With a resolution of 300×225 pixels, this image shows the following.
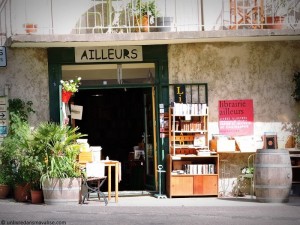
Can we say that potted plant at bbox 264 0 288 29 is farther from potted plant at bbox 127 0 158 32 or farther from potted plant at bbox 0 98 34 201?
potted plant at bbox 0 98 34 201

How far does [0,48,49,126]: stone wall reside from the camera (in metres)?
13.2

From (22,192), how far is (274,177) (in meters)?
4.86

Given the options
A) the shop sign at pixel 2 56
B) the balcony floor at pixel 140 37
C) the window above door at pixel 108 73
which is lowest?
the window above door at pixel 108 73

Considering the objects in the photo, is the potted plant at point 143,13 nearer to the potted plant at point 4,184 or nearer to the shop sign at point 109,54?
the shop sign at point 109,54

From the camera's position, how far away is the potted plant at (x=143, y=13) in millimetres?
13055

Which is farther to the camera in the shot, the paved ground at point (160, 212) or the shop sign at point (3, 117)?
the shop sign at point (3, 117)

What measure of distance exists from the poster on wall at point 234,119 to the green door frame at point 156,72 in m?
1.21

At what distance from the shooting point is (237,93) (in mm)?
13391

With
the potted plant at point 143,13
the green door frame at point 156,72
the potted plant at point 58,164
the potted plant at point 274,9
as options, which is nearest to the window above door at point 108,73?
the green door frame at point 156,72

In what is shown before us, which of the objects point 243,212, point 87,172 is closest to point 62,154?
point 87,172

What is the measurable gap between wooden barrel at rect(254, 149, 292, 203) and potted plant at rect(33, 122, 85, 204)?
3.43m

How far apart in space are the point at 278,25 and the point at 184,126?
2840 millimetres

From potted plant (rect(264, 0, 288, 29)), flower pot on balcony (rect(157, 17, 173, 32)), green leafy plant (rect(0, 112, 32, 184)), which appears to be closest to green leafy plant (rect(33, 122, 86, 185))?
green leafy plant (rect(0, 112, 32, 184))

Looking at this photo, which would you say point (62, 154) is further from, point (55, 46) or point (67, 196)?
point (55, 46)
